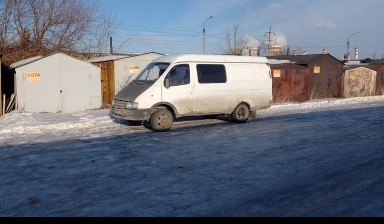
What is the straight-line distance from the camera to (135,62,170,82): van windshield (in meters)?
11.2

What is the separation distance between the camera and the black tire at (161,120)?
1096 centimetres

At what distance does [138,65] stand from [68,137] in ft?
23.8

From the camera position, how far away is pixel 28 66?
14.2 metres

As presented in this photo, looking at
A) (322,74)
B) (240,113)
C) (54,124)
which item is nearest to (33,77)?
(54,124)

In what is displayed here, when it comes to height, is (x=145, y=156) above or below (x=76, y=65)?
below

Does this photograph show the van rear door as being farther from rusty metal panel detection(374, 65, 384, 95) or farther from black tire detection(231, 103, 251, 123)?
rusty metal panel detection(374, 65, 384, 95)

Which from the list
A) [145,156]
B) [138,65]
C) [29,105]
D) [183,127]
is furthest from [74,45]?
[145,156]

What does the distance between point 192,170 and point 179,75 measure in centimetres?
495

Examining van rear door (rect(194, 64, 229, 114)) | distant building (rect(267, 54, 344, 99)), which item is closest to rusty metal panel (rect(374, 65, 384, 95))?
distant building (rect(267, 54, 344, 99))

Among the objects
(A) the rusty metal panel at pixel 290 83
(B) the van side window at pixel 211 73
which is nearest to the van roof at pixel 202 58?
(B) the van side window at pixel 211 73

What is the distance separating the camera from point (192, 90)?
11.4 metres

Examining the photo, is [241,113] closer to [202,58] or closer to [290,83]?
[202,58]
